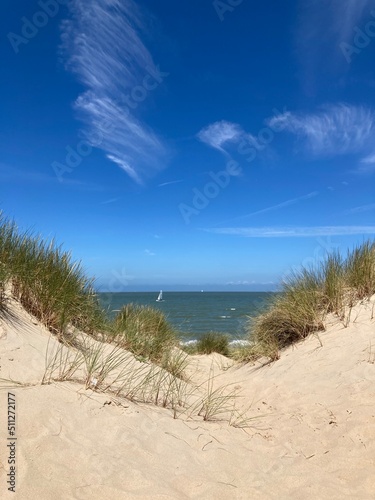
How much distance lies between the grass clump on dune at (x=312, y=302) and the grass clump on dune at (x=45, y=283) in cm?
325

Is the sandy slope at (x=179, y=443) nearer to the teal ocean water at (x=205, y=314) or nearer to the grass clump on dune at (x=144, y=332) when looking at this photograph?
the grass clump on dune at (x=144, y=332)

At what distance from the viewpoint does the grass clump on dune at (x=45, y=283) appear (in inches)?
209

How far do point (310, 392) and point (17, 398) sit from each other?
3520 mm

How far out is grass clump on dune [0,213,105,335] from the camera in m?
A: 5.30

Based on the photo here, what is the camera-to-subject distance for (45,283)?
5.62 metres

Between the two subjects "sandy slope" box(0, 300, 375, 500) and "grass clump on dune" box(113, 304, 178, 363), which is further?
"grass clump on dune" box(113, 304, 178, 363)

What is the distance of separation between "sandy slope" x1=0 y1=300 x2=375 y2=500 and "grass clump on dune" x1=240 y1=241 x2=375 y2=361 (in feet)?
5.81

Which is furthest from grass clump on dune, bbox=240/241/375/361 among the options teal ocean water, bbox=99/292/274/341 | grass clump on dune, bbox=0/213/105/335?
grass clump on dune, bbox=0/213/105/335

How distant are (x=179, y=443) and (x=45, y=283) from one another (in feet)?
11.0

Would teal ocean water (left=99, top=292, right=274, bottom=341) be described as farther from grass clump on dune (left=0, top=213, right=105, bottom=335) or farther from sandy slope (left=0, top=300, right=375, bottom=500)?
sandy slope (left=0, top=300, right=375, bottom=500)

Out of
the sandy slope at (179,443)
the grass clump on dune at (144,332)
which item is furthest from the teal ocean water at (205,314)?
the sandy slope at (179,443)

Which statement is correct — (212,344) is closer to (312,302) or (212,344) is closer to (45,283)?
(312,302)

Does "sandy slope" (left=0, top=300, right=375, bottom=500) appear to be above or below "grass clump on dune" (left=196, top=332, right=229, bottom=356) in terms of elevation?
above

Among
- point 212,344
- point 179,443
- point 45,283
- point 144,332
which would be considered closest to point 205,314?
point 212,344
